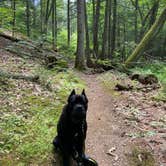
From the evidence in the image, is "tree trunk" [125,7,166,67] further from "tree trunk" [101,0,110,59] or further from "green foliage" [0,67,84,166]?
"green foliage" [0,67,84,166]

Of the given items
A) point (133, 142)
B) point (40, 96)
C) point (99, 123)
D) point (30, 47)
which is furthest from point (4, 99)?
point (30, 47)

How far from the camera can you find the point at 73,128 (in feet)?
16.5

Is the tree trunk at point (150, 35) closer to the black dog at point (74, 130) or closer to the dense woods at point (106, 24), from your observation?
the dense woods at point (106, 24)

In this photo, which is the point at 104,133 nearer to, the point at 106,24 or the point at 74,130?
the point at 74,130

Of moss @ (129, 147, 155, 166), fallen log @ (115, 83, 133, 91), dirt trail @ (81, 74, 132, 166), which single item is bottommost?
moss @ (129, 147, 155, 166)

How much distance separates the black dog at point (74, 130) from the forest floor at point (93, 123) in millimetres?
568

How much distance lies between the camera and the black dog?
4789mm

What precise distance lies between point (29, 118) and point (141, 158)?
9.24ft

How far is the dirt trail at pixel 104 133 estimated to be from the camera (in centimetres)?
618

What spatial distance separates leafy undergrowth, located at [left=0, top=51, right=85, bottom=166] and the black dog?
0.59 meters

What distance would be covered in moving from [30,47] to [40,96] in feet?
27.0

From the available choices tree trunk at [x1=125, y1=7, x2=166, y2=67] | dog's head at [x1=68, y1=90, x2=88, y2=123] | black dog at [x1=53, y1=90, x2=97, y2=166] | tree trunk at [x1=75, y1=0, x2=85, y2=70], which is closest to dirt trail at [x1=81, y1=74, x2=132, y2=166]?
black dog at [x1=53, y1=90, x2=97, y2=166]

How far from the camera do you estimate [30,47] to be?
16.9 metres

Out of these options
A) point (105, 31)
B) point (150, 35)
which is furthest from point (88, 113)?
point (105, 31)
